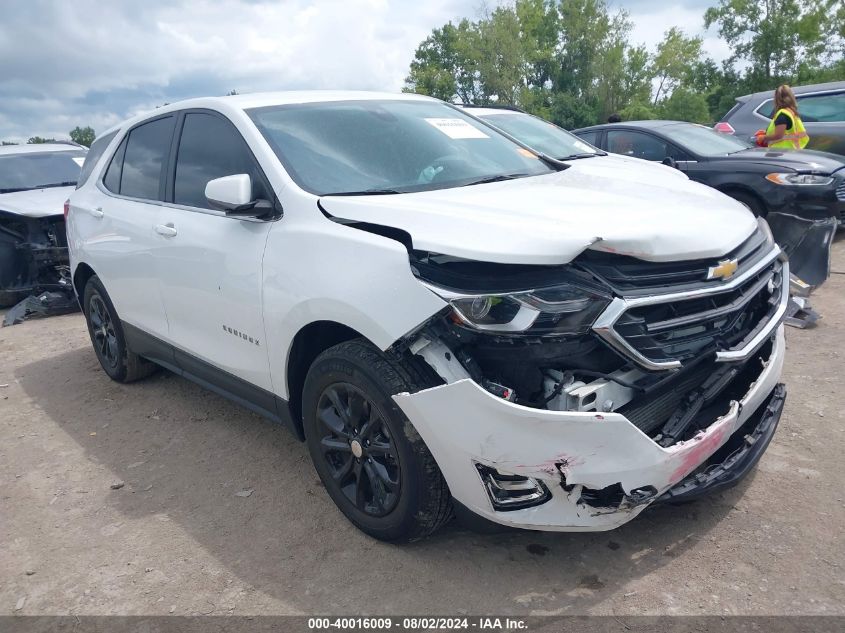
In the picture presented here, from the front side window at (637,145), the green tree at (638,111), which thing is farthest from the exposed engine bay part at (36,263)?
the green tree at (638,111)

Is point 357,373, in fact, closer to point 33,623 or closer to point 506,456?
point 506,456

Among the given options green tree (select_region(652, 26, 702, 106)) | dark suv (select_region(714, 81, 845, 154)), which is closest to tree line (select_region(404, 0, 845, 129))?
green tree (select_region(652, 26, 702, 106))

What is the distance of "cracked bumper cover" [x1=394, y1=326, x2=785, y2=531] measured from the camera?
2244 millimetres

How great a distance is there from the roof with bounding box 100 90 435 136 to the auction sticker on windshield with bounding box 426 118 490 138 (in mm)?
348

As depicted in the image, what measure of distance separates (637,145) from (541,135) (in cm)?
163

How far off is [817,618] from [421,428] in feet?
4.75

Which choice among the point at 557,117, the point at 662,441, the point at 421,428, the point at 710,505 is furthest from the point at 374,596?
the point at 557,117

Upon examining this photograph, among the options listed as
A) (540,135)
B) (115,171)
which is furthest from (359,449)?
(540,135)

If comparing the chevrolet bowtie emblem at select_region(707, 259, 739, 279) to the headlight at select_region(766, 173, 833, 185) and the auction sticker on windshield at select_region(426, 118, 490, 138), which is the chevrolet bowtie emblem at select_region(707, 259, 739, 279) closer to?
the auction sticker on windshield at select_region(426, 118, 490, 138)

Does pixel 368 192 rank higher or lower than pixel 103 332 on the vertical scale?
higher

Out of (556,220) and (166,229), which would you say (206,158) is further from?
(556,220)

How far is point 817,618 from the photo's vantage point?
230 cm

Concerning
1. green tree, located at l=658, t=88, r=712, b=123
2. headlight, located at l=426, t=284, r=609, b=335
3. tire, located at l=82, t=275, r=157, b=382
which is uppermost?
green tree, located at l=658, t=88, r=712, b=123

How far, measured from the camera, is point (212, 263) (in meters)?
3.45
